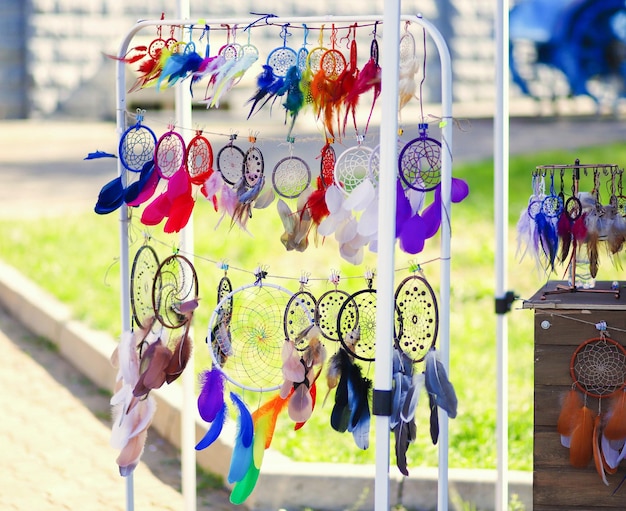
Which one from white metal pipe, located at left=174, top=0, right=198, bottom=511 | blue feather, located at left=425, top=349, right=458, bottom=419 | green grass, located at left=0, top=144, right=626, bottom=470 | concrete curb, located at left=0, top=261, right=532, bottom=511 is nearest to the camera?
blue feather, located at left=425, top=349, right=458, bottom=419

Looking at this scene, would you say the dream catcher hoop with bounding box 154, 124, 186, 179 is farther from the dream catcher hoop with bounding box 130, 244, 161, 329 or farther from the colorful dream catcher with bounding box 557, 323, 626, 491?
the colorful dream catcher with bounding box 557, 323, 626, 491

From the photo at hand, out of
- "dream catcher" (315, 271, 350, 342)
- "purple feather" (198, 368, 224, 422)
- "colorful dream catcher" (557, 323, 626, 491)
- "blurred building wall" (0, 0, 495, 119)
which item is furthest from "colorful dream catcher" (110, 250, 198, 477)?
"blurred building wall" (0, 0, 495, 119)

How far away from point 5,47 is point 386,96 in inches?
536

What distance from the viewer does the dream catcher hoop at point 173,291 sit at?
2.72 metres

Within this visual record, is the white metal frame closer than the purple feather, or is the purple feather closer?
the white metal frame

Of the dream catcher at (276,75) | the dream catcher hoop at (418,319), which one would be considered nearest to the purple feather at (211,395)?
the dream catcher hoop at (418,319)

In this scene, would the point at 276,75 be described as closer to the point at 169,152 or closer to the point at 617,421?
the point at 169,152

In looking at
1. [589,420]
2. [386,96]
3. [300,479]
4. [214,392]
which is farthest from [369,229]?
[300,479]

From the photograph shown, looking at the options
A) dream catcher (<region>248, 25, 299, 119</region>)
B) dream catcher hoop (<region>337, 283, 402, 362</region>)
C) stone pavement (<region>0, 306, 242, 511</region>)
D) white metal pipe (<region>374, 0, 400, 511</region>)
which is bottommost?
stone pavement (<region>0, 306, 242, 511</region>)

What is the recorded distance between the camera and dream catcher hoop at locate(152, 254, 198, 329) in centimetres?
272

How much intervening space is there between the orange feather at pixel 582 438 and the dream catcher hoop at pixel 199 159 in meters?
1.15

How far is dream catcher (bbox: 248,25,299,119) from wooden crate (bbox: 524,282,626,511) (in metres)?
0.84

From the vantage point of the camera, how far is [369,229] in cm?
248

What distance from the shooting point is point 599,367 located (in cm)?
261
